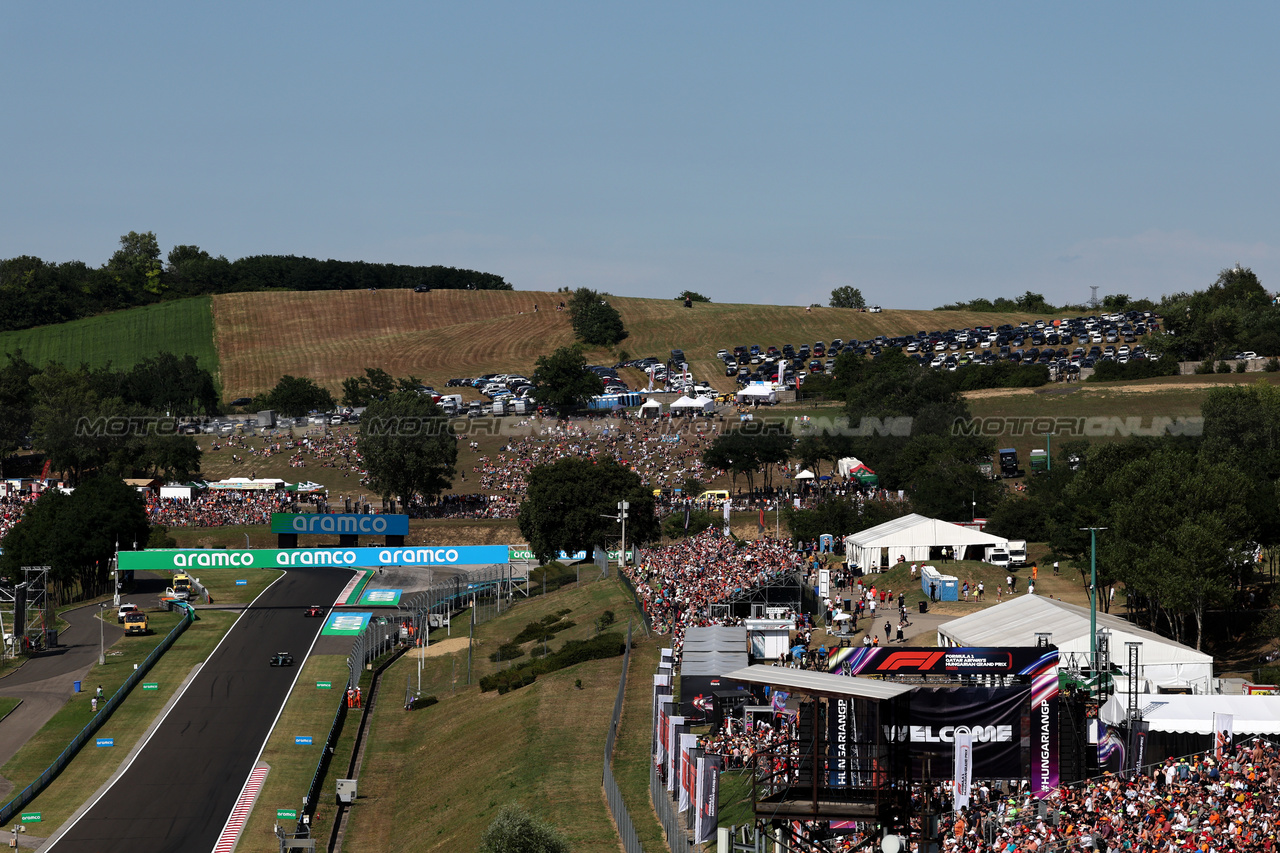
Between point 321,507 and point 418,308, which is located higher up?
point 418,308

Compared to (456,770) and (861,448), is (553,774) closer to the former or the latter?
(456,770)

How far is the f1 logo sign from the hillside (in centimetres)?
11175

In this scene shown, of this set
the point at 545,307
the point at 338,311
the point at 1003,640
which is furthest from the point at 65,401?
the point at 1003,640

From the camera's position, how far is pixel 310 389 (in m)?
143

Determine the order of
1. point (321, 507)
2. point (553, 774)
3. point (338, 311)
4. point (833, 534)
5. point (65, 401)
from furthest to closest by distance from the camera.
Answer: point (338, 311) < point (65, 401) < point (321, 507) < point (833, 534) < point (553, 774)

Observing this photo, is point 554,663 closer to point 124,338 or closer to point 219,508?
point 219,508

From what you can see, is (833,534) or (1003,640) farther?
(833,534)

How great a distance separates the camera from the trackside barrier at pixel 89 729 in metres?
41.9

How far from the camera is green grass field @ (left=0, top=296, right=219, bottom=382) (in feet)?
569

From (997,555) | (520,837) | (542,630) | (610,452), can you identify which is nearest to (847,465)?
(610,452)

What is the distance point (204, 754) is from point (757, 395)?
8240 cm

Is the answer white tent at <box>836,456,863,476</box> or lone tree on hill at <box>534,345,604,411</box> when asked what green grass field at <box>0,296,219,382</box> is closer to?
lone tree on hill at <box>534,345,604,411</box>

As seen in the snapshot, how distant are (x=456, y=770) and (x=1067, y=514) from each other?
3678 centimetres

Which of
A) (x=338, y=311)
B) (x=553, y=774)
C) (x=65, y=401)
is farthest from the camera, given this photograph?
(x=338, y=311)
